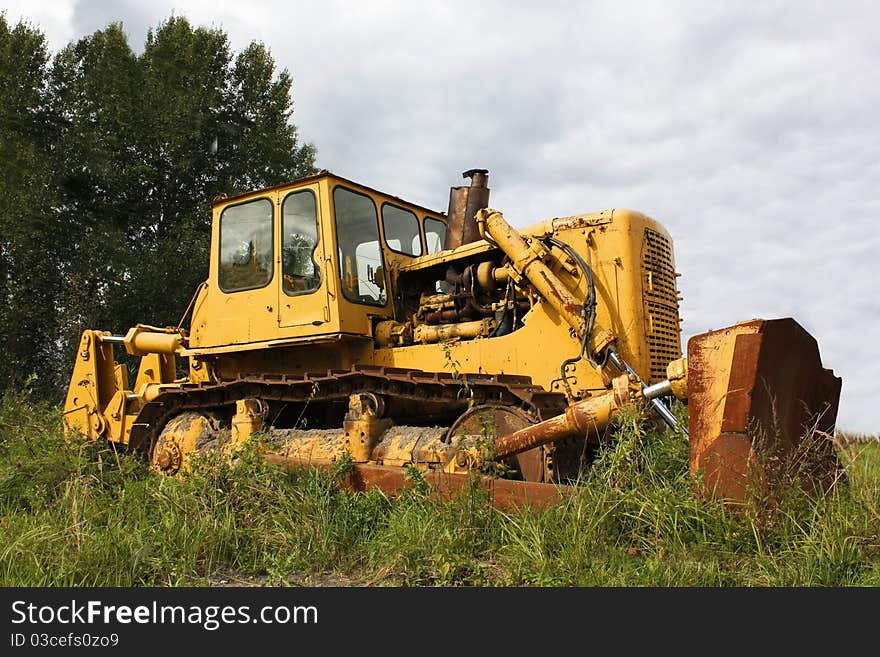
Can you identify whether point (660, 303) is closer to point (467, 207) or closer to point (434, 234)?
point (467, 207)

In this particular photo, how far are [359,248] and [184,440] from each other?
250 cm

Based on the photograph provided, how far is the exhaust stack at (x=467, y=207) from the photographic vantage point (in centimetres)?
733

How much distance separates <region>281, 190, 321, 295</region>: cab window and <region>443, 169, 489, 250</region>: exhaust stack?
4.55 ft

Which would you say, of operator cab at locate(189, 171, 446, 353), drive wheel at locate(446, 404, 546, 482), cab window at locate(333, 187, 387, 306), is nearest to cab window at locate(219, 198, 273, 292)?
operator cab at locate(189, 171, 446, 353)

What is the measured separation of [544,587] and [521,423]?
6.75ft

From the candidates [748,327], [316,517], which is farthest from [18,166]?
[748,327]

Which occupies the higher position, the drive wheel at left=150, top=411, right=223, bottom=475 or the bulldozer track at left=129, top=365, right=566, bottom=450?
the bulldozer track at left=129, top=365, right=566, bottom=450

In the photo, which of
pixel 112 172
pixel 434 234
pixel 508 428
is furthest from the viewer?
pixel 112 172

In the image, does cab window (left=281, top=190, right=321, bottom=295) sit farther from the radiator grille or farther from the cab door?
the radiator grille

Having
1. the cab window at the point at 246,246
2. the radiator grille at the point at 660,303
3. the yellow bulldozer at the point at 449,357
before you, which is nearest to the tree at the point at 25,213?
the yellow bulldozer at the point at 449,357

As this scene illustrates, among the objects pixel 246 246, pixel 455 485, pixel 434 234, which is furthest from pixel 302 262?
pixel 455 485

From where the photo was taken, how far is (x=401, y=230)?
7.83m

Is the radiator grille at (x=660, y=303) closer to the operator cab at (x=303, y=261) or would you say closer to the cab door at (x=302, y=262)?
the operator cab at (x=303, y=261)

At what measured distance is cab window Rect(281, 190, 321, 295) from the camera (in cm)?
703
